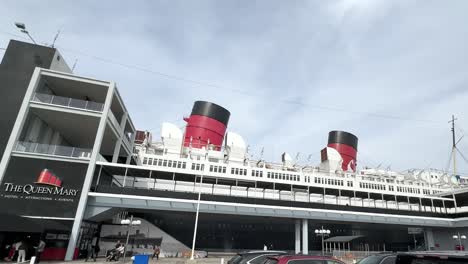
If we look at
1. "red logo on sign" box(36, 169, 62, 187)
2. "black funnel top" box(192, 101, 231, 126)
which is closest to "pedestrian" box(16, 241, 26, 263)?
"red logo on sign" box(36, 169, 62, 187)

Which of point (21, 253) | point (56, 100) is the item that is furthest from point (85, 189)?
point (56, 100)

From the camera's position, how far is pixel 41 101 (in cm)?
2619

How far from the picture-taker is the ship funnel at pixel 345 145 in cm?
6166

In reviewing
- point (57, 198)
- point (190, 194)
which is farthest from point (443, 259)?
point (190, 194)

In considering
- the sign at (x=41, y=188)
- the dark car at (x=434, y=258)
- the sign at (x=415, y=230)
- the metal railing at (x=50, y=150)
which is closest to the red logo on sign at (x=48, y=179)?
the sign at (x=41, y=188)

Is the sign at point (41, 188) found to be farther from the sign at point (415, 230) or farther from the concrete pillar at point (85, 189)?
the sign at point (415, 230)

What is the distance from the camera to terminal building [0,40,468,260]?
79.5ft

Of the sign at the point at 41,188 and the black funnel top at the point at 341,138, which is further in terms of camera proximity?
the black funnel top at the point at 341,138

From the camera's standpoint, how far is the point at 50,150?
25422mm

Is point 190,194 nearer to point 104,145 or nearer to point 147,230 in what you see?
point 147,230

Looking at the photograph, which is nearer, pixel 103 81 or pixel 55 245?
pixel 55 245

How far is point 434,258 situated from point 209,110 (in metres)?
Result: 47.0

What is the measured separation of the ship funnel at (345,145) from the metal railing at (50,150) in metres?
50.6

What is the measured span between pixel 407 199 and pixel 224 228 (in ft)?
103
